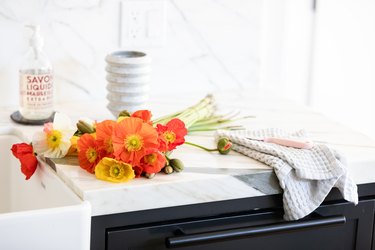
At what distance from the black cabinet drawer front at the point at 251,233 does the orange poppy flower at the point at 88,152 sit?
14cm

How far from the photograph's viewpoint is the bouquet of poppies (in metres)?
1.51

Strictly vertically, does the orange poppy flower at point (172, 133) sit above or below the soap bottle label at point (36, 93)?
below

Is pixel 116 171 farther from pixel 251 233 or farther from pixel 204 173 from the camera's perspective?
pixel 251 233

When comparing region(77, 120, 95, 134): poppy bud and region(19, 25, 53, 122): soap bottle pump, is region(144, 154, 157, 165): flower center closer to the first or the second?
region(77, 120, 95, 134): poppy bud

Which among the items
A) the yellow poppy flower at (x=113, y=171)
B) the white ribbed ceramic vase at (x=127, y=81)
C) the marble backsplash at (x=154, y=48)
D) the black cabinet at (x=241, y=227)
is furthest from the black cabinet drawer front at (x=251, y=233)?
the marble backsplash at (x=154, y=48)

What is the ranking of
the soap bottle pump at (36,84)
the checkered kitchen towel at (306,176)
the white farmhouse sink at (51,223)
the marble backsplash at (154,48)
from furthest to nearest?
1. the marble backsplash at (154,48)
2. the soap bottle pump at (36,84)
3. the checkered kitchen towel at (306,176)
4. the white farmhouse sink at (51,223)

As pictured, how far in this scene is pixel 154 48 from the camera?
84.3 inches

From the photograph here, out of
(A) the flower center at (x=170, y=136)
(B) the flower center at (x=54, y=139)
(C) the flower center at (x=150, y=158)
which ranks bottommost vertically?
(C) the flower center at (x=150, y=158)

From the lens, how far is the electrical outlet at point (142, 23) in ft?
6.81

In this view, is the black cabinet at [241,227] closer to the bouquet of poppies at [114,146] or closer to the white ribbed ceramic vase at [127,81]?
the bouquet of poppies at [114,146]

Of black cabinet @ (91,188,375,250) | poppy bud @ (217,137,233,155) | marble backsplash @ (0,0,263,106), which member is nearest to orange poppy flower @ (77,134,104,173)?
black cabinet @ (91,188,375,250)

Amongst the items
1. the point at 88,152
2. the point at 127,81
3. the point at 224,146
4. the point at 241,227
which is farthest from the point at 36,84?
the point at 241,227

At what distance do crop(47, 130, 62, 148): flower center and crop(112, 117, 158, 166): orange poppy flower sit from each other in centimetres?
14

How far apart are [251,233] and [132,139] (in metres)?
0.31
